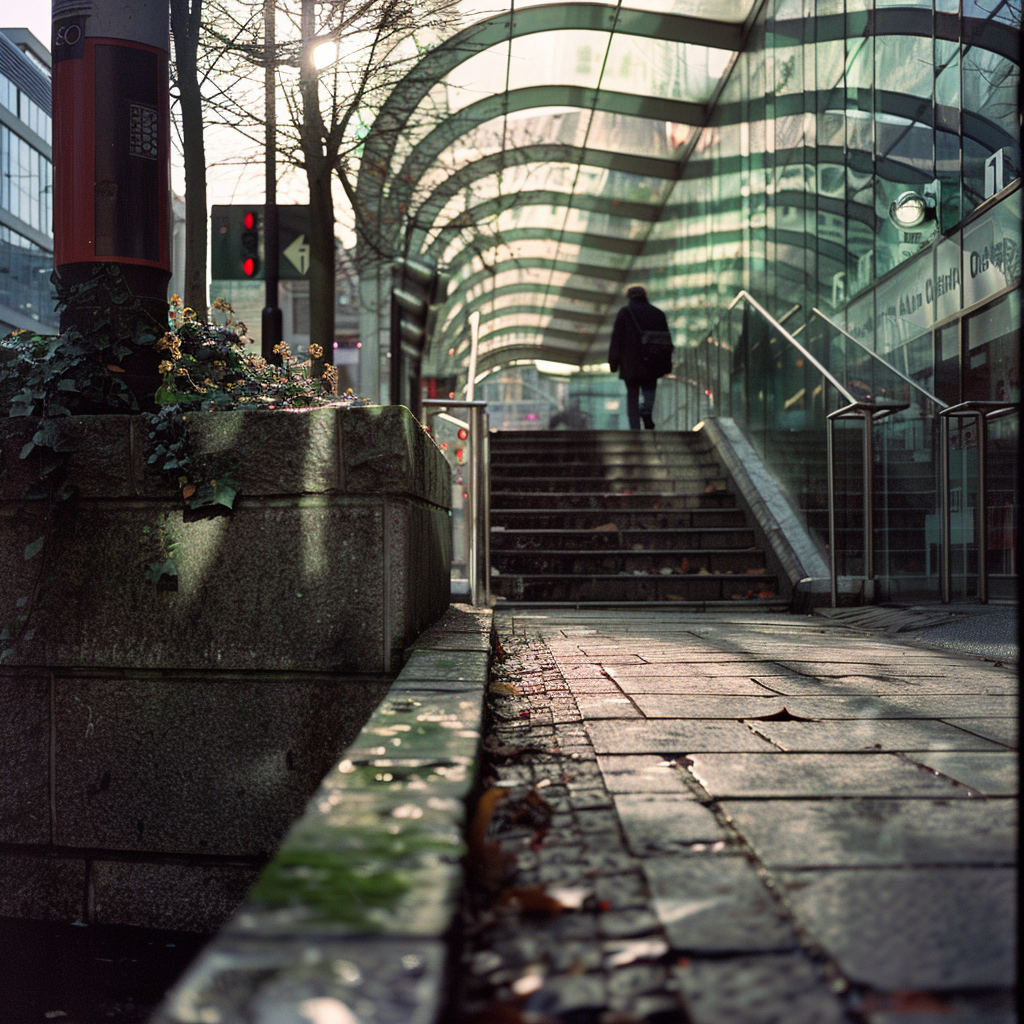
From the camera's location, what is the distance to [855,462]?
6.77 metres

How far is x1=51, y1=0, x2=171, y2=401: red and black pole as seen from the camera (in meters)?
3.86

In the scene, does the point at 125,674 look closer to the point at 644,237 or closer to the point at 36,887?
the point at 36,887

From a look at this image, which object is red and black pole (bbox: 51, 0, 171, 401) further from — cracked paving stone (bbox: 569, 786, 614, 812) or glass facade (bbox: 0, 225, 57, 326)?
glass facade (bbox: 0, 225, 57, 326)

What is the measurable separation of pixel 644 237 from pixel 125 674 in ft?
A: 60.8

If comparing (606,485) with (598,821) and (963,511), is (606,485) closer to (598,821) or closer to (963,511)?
(963,511)

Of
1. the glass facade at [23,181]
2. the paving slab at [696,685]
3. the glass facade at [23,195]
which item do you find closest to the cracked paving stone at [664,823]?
the paving slab at [696,685]

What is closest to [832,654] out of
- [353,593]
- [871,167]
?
[353,593]

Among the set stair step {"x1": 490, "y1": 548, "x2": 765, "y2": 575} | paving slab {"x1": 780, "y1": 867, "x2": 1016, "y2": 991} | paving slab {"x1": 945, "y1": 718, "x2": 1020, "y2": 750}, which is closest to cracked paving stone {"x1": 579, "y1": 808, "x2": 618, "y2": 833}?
paving slab {"x1": 780, "y1": 867, "x2": 1016, "y2": 991}

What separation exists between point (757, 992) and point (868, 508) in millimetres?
5814

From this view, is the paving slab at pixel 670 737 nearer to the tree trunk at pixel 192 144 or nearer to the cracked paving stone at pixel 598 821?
the cracked paving stone at pixel 598 821

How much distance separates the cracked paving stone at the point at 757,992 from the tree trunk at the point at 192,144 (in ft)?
19.8

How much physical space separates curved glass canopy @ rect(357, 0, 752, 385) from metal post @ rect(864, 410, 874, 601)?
4.55m

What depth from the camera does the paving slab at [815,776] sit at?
1984 mm

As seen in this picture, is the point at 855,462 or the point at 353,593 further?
the point at 855,462
